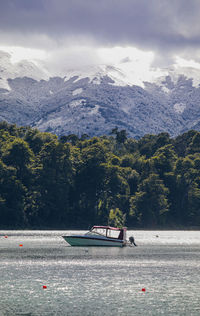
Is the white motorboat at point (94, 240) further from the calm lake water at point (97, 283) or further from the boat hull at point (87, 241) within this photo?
the calm lake water at point (97, 283)

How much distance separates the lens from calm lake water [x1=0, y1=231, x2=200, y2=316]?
184ft

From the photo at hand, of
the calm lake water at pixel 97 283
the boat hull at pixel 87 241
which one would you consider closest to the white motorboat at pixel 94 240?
the boat hull at pixel 87 241

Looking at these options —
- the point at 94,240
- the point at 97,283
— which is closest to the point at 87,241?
the point at 94,240

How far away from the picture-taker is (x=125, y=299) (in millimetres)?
60125

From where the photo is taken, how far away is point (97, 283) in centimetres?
7031

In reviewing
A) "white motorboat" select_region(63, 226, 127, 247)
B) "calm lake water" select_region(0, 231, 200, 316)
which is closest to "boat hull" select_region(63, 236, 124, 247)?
"white motorboat" select_region(63, 226, 127, 247)

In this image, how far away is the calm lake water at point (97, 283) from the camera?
55.9m

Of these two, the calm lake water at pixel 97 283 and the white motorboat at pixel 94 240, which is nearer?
the calm lake water at pixel 97 283

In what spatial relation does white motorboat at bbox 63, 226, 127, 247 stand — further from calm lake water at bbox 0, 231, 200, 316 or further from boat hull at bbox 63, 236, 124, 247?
calm lake water at bbox 0, 231, 200, 316

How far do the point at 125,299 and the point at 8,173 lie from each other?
134m

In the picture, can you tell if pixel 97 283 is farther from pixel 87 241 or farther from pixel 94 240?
pixel 94 240

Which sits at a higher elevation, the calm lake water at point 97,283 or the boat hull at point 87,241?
the boat hull at point 87,241

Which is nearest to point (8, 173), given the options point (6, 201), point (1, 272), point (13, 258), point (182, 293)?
point (6, 201)

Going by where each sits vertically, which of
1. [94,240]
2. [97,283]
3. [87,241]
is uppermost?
[94,240]
